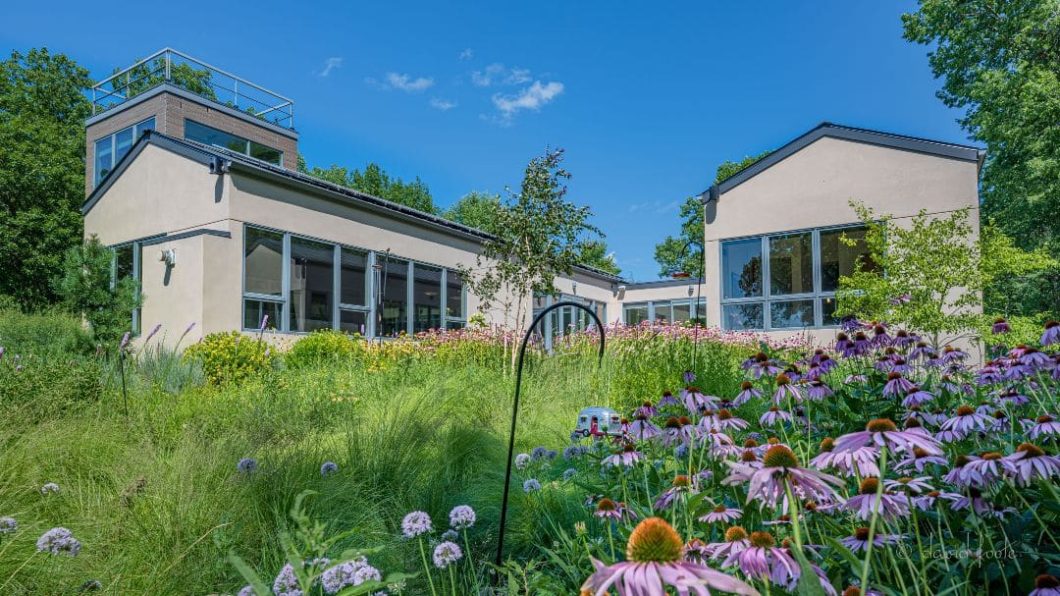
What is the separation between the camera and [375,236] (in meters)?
11.7

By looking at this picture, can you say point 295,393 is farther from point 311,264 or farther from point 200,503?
point 311,264

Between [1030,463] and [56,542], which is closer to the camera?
[1030,463]

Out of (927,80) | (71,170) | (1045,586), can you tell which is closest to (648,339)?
(1045,586)

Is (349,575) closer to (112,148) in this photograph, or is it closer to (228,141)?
(228,141)

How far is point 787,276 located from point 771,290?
0.39 meters

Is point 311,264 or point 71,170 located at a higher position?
point 71,170

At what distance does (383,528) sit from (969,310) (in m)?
10.2

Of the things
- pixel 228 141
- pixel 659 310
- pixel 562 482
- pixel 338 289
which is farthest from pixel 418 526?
pixel 659 310

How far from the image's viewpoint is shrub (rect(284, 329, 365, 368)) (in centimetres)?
809

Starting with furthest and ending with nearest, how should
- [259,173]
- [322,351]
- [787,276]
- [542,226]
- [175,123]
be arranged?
1. [175,123]
2. [787,276]
3. [259,173]
4. [322,351]
5. [542,226]

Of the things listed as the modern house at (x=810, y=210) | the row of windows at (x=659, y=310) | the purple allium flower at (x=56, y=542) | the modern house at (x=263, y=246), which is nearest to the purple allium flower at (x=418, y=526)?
the purple allium flower at (x=56, y=542)

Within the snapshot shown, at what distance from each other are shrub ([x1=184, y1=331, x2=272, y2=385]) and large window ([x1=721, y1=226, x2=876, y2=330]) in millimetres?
8623

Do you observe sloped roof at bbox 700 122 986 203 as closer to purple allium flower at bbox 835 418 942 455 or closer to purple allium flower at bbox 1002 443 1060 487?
purple allium flower at bbox 1002 443 1060 487

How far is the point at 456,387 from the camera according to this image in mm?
5105
